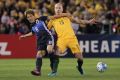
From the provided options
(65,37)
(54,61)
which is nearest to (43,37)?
(65,37)

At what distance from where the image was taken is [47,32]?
1503 centimetres

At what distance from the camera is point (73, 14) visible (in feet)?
89.1

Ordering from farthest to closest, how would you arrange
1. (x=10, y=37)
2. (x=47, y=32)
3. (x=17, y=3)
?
(x=17, y=3) < (x=10, y=37) < (x=47, y=32)

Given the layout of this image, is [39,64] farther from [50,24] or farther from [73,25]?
[73,25]

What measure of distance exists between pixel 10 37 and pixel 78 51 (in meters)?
11.6

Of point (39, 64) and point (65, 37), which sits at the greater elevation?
point (65, 37)

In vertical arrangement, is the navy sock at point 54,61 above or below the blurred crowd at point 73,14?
above

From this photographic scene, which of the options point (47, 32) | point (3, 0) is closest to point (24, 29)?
A: point (3, 0)

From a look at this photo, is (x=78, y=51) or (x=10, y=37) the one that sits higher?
(x=78, y=51)

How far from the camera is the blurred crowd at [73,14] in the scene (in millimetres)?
27125

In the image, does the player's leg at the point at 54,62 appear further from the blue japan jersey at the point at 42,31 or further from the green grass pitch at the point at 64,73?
the blue japan jersey at the point at 42,31

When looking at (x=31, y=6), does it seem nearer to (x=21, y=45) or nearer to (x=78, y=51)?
(x=21, y=45)

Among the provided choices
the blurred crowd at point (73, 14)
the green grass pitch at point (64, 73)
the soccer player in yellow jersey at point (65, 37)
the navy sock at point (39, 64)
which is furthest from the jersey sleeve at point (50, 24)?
the blurred crowd at point (73, 14)

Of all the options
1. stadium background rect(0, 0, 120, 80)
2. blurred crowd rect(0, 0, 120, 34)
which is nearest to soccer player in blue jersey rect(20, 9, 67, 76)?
stadium background rect(0, 0, 120, 80)
